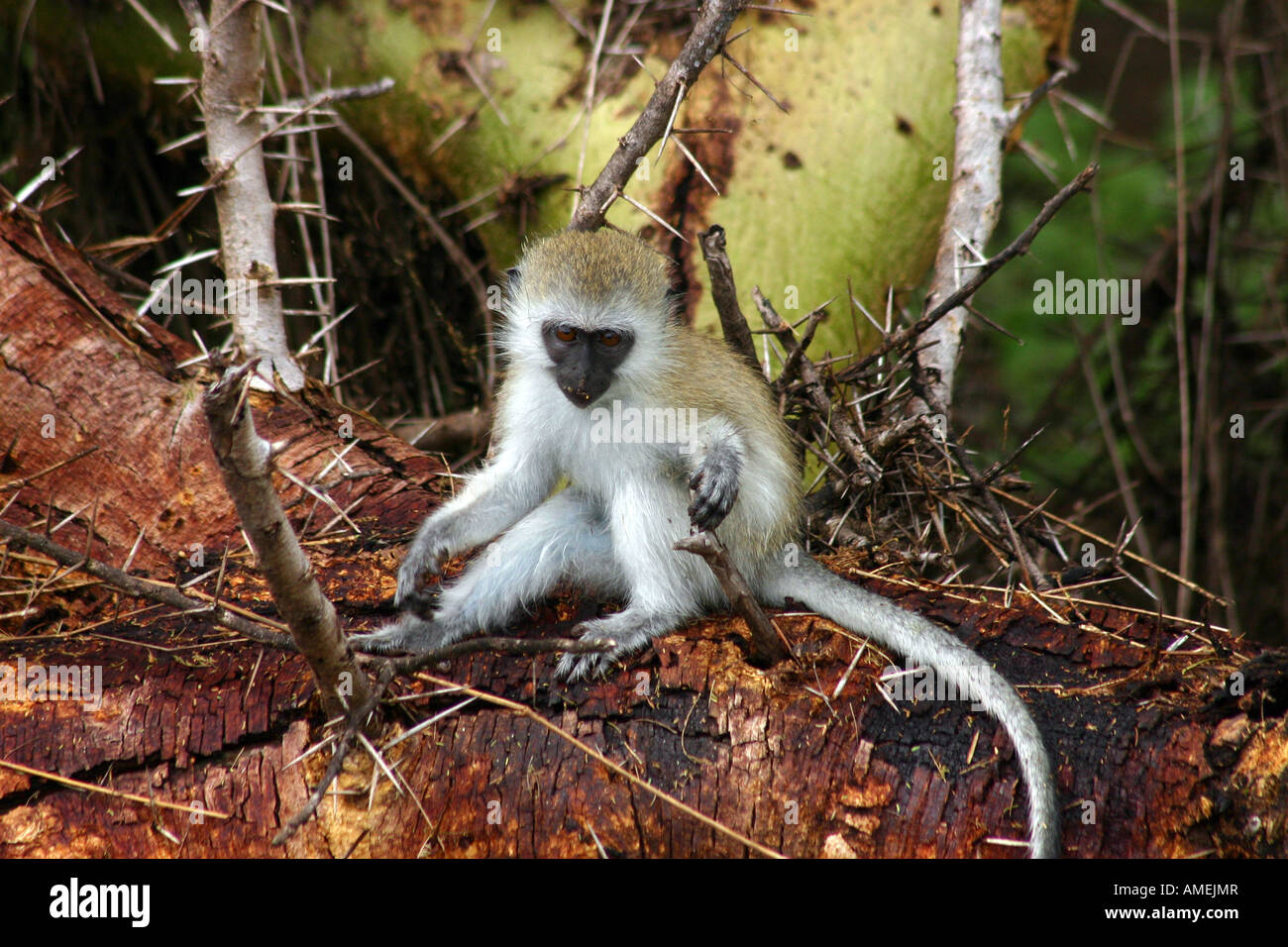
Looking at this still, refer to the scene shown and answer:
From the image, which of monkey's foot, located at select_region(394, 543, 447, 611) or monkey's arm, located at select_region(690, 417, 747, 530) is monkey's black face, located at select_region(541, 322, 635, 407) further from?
monkey's foot, located at select_region(394, 543, 447, 611)

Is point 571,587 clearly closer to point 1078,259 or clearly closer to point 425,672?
point 425,672

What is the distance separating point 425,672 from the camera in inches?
134

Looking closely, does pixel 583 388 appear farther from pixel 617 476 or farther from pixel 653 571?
pixel 653 571

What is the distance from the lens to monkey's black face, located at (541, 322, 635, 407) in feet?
13.6

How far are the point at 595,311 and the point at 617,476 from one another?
0.67 m

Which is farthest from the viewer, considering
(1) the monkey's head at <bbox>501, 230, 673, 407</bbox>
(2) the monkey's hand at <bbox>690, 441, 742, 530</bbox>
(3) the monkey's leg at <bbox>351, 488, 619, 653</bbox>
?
(1) the monkey's head at <bbox>501, 230, 673, 407</bbox>

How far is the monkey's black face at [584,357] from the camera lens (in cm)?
414

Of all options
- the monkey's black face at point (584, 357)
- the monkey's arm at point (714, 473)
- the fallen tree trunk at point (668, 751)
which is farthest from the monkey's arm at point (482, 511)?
the monkey's arm at point (714, 473)

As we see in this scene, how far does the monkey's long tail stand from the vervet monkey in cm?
1

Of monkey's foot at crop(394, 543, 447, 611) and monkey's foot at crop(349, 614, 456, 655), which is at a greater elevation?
monkey's foot at crop(394, 543, 447, 611)

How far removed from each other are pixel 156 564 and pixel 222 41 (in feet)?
7.28

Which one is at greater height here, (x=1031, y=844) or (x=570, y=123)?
(x=570, y=123)

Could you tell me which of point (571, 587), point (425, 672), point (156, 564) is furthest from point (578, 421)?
point (156, 564)

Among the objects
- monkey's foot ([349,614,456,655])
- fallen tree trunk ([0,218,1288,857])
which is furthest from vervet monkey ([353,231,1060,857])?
fallen tree trunk ([0,218,1288,857])
